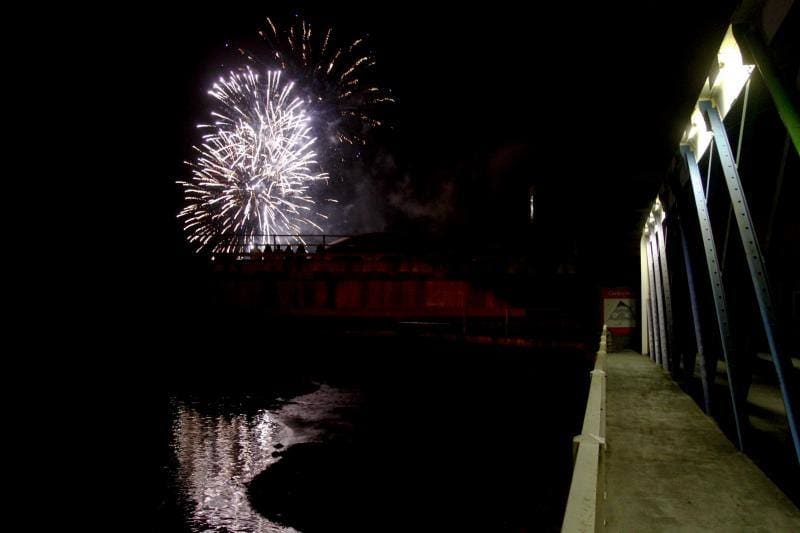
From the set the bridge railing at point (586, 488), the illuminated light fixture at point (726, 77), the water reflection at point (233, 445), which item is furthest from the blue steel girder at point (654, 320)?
the bridge railing at point (586, 488)

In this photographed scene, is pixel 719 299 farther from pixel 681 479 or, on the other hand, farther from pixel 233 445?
pixel 233 445

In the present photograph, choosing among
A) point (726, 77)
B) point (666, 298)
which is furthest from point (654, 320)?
point (726, 77)

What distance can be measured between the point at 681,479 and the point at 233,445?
24.8 feet

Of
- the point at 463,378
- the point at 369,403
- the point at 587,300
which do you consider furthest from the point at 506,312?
the point at 369,403

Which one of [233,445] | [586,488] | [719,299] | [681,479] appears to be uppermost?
[719,299]

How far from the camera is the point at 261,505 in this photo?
6.70 meters

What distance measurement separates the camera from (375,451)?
8.89m

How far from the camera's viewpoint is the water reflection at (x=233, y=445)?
21.3 ft

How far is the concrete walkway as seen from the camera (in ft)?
11.8

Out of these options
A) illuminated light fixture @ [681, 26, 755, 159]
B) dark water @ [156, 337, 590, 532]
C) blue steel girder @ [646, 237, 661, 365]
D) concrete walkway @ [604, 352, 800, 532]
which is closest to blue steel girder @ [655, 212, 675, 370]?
blue steel girder @ [646, 237, 661, 365]

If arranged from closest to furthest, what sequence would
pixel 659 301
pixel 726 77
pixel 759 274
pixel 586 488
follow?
pixel 586 488 → pixel 759 274 → pixel 726 77 → pixel 659 301

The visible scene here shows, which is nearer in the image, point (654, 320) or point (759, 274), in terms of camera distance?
point (759, 274)

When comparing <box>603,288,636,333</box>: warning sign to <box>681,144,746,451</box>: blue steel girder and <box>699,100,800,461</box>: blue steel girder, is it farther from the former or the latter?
<box>699,100,800,461</box>: blue steel girder

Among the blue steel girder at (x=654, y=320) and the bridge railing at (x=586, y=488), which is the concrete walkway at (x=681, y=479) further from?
the blue steel girder at (x=654, y=320)
